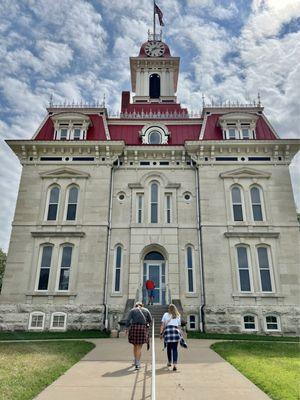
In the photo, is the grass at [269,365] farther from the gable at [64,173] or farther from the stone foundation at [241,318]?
the gable at [64,173]

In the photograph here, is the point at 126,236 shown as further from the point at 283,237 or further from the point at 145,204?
the point at 283,237

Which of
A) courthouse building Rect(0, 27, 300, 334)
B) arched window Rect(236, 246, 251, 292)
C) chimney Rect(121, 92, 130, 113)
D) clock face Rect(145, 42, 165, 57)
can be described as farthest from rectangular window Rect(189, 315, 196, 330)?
clock face Rect(145, 42, 165, 57)

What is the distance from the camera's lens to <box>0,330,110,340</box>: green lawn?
50.6ft

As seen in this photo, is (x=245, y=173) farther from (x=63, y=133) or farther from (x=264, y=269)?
(x=63, y=133)

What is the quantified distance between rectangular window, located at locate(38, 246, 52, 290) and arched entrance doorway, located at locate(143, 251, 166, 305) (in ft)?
19.9

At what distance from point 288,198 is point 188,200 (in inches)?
261

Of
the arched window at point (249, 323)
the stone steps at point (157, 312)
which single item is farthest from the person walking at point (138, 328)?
the arched window at point (249, 323)

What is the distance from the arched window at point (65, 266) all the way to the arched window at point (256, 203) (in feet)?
40.2

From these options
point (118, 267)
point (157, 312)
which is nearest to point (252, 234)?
point (157, 312)

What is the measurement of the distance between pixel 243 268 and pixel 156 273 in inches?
215

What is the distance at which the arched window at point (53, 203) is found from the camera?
21297mm

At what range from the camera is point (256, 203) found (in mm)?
21328

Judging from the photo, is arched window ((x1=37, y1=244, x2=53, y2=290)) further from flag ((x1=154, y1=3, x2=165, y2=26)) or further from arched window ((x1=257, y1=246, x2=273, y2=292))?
flag ((x1=154, y1=3, x2=165, y2=26))

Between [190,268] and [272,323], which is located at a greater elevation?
[190,268]
